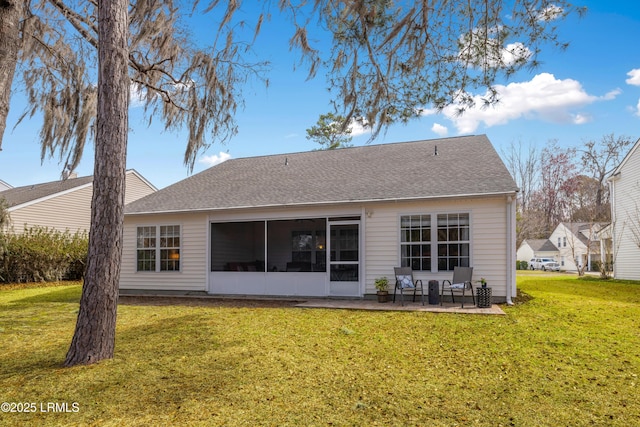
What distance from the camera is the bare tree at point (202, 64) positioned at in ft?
18.4

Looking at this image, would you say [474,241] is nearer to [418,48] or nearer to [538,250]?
[418,48]

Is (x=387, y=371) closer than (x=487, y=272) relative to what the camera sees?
Yes

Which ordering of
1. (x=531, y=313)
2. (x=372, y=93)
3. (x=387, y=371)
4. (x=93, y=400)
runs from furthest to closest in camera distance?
(x=531, y=313)
(x=372, y=93)
(x=387, y=371)
(x=93, y=400)

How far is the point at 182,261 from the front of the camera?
1318 cm

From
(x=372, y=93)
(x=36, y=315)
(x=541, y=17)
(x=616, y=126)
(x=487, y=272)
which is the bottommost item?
(x=36, y=315)

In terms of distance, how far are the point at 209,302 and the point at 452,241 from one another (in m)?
6.26

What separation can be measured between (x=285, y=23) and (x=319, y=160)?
801cm

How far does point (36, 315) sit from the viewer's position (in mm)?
9836

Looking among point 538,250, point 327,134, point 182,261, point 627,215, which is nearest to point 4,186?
point 327,134

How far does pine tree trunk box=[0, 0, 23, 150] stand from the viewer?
15.6 ft

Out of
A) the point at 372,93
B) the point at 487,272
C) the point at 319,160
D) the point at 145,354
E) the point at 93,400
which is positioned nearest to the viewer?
the point at 93,400

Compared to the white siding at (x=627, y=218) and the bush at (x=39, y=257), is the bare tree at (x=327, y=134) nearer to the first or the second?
the white siding at (x=627, y=218)

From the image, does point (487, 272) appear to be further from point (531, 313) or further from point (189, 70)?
point (189, 70)

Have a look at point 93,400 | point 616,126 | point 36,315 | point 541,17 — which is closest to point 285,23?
point 541,17
